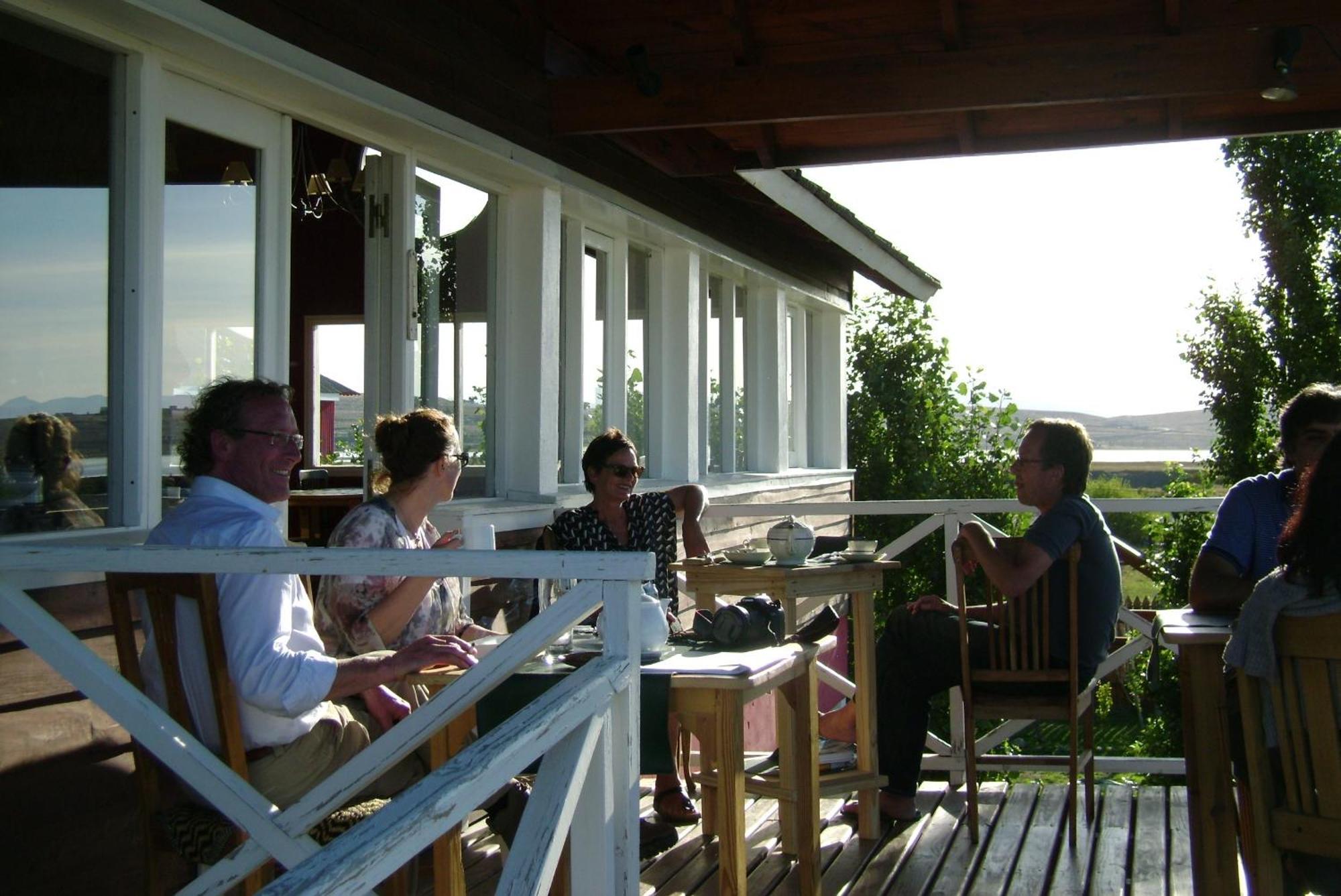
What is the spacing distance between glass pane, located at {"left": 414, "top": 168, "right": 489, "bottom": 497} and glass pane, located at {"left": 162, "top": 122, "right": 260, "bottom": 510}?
91 cm

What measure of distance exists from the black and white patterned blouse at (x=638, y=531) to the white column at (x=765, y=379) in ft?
12.4

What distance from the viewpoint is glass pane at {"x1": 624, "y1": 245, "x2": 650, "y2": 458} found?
667cm

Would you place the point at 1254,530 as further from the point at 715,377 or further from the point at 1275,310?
the point at 1275,310

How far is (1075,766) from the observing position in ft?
13.7

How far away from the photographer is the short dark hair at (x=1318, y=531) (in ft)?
8.60

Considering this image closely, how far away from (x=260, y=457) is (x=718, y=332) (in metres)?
5.40

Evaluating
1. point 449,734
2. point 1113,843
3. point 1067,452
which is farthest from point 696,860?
point 1067,452

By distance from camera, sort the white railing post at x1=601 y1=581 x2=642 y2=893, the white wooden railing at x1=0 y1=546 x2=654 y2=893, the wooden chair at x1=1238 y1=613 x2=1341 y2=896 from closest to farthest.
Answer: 1. the white wooden railing at x1=0 y1=546 x2=654 y2=893
2. the white railing post at x1=601 y1=581 x2=642 y2=893
3. the wooden chair at x1=1238 y1=613 x2=1341 y2=896

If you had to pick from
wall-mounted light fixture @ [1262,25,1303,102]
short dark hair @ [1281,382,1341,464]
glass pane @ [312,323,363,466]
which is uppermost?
wall-mounted light fixture @ [1262,25,1303,102]

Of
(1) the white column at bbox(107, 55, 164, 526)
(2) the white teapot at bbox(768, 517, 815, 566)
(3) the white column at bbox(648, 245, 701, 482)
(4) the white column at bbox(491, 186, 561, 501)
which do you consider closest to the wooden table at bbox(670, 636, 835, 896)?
(2) the white teapot at bbox(768, 517, 815, 566)

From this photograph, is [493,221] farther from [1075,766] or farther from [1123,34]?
[1075,766]

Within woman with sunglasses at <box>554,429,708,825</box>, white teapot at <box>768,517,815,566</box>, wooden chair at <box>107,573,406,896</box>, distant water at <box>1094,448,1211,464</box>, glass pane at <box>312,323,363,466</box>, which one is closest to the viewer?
wooden chair at <box>107,573,406,896</box>

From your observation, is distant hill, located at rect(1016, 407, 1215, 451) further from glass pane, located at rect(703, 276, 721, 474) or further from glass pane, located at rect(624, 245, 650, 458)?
glass pane, located at rect(624, 245, 650, 458)

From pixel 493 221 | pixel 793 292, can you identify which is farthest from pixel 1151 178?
pixel 493 221
